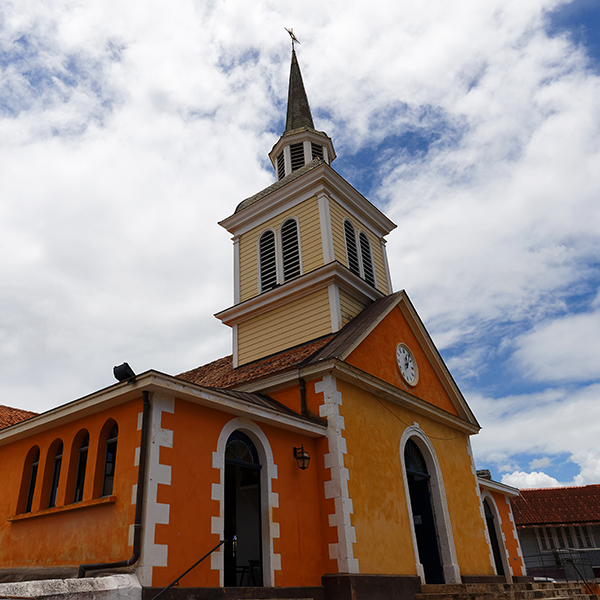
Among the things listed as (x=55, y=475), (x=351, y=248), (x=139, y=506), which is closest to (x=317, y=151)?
(x=351, y=248)

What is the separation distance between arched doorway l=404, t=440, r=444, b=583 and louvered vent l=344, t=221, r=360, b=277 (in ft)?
18.2

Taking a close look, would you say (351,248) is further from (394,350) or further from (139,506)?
(139,506)

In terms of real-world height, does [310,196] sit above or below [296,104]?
below

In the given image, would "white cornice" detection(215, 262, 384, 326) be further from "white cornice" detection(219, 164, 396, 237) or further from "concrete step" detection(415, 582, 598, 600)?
"concrete step" detection(415, 582, 598, 600)

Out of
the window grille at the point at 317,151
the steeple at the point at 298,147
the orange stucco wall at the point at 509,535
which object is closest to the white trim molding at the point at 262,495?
the orange stucco wall at the point at 509,535

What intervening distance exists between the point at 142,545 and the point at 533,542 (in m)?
25.7

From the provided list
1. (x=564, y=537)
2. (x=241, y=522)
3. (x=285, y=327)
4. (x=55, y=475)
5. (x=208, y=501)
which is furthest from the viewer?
(x=564, y=537)

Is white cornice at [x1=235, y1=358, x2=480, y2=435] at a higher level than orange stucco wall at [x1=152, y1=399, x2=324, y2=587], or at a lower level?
higher

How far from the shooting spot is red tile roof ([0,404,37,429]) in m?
14.5

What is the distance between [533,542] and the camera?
2681 centimetres

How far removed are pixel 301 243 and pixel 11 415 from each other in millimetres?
9738

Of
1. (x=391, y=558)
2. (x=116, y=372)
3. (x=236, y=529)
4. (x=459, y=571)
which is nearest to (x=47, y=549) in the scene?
(x=116, y=372)

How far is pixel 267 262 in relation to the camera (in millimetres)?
16750

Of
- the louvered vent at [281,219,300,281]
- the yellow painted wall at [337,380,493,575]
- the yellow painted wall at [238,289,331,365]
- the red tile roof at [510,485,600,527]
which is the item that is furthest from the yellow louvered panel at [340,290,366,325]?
the red tile roof at [510,485,600,527]
